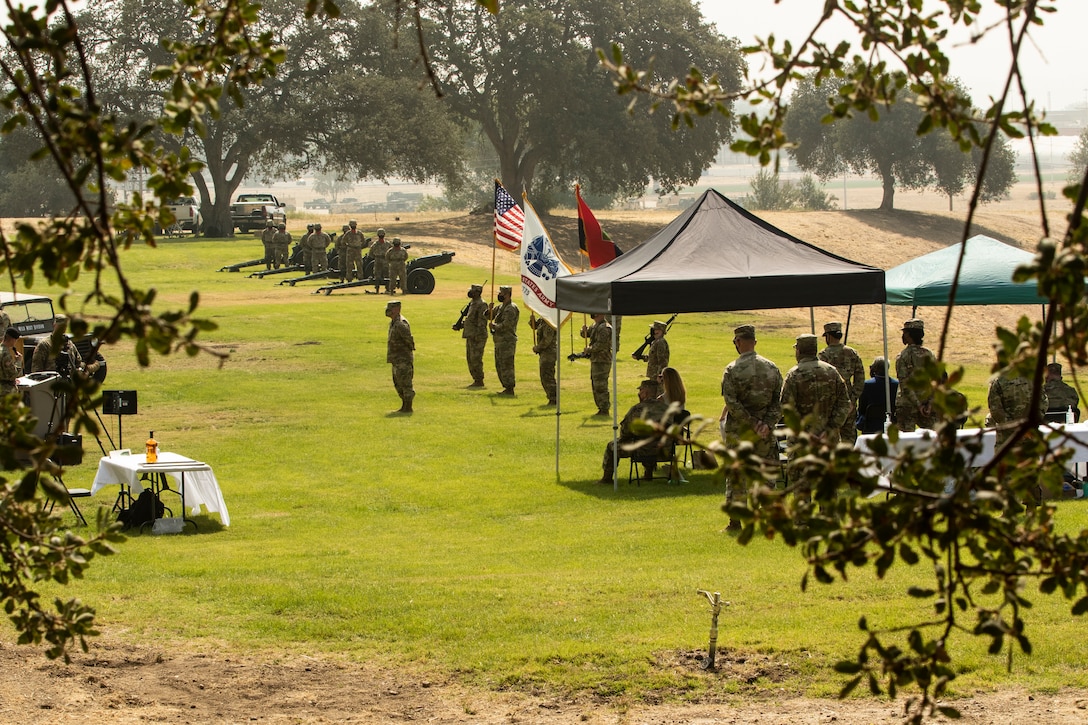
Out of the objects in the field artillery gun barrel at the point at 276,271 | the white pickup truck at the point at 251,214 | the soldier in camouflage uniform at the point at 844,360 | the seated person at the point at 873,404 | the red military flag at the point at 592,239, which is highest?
the white pickup truck at the point at 251,214

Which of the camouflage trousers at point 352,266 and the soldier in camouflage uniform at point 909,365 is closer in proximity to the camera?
the soldier in camouflage uniform at point 909,365

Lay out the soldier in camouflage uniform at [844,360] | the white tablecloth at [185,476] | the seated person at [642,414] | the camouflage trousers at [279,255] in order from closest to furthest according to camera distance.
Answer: the white tablecloth at [185,476]
the seated person at [642,414]
the soldier in camouflage uniform at [844,360]
the camouflage trousers at [279,255]

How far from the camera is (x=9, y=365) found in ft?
57.3

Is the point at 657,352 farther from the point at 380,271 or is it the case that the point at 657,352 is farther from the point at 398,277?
the point at 398,277

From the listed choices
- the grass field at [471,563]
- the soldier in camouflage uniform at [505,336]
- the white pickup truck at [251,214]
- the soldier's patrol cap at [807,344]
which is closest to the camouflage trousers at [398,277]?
the grass field at [471,563]

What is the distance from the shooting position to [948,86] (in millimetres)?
4188

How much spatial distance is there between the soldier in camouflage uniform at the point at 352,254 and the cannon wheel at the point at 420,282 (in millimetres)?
1872

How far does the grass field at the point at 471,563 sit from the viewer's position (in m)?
8.83

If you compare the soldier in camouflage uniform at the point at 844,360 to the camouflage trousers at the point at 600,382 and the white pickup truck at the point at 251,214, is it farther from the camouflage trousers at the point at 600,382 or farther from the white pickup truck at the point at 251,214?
the white pickup truck at the point at 251,214

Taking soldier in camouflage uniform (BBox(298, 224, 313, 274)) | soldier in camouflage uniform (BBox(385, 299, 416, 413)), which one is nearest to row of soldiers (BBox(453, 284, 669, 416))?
soldier in camouflage uniform (BBox(385, 299, 416, 413))

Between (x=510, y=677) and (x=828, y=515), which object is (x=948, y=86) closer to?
(x=828, y=515)

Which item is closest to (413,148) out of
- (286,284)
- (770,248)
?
(286,284)

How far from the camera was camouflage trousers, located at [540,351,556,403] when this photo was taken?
76.9 feet

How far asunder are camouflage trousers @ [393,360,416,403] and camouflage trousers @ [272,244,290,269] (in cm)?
2280
